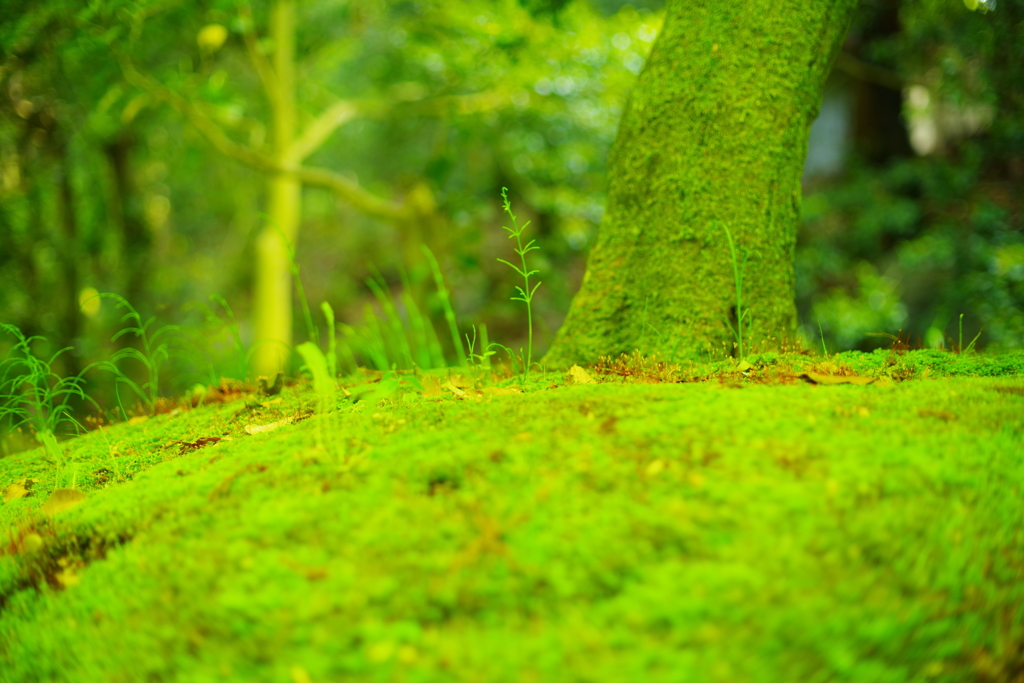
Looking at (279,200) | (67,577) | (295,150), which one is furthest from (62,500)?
(279,200)

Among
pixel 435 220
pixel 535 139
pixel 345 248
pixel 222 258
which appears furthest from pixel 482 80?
pixel 222 258

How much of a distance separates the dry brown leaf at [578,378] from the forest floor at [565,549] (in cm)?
34

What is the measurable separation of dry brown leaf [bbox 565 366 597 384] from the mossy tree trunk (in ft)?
1.22

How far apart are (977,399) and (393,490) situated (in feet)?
5.22

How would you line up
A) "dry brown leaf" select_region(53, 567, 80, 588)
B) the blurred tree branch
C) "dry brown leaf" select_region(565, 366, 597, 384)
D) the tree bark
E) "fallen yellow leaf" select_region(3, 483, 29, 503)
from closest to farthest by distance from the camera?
"dry brown leaf" select_region(53, 567, 80, 588) → "fallen yellow leaf" select_region(3, 483, 29, 503) → "dry brown leaf" select_region(565, 366, 597, 384) → the blurred tree branch → the tree bark

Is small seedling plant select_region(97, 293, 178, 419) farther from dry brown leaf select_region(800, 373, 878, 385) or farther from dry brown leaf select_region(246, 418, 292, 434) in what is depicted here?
dry brown leaf select_region(800, 373, 878, 385)

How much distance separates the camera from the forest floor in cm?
90

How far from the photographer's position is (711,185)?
242 cm

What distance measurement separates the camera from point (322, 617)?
39.1 inches

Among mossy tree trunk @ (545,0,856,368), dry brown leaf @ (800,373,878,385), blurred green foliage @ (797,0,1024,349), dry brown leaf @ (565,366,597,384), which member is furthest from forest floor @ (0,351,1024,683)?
blurred green foliage @ (797,0,1024,349)

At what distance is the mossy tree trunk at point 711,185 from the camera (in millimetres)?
2402

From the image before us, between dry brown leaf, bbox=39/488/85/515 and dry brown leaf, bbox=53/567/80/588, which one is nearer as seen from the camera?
dry brown leaf, bbox=53/567/80/588

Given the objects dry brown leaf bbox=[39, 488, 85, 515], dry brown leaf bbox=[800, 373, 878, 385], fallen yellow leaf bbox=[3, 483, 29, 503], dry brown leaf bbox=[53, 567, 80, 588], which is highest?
dry brown leaf bbox=[800, 373, 878, 385]

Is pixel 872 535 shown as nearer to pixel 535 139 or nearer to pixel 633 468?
pixel 633 468
